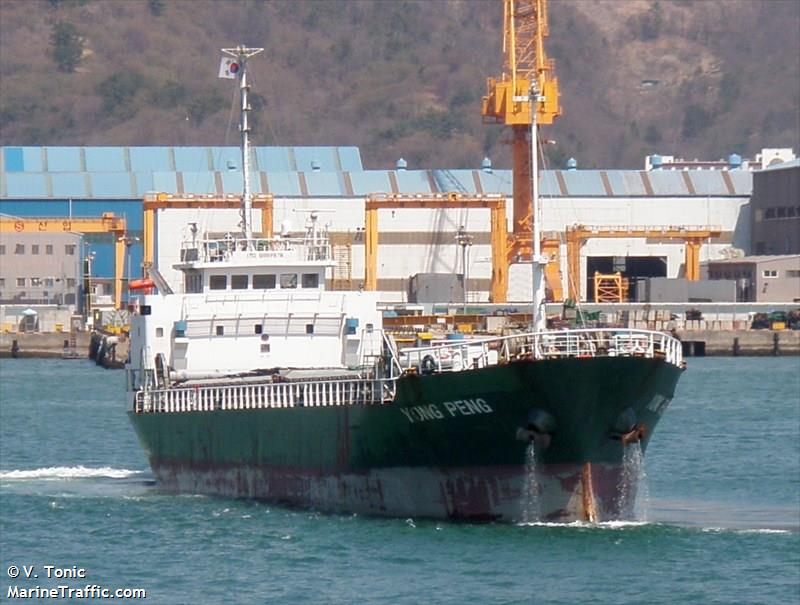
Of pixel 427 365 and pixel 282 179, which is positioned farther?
pixel 282 179

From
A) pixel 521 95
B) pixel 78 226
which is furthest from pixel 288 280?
pixel 78 226

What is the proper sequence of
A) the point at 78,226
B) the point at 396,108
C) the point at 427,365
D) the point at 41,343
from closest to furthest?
1. the point at 427,365
2. the point at 41,343
3. the point at 78,226
4. the point at 396,108

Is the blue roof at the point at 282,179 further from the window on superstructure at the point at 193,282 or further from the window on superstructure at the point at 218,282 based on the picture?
the window on superstructure at the point at 218,282

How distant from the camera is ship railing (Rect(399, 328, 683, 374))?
28.3 m

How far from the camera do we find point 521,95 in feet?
280

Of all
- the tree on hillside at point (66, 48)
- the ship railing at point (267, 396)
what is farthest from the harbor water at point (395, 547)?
the tree on hillside at point (66, 48)

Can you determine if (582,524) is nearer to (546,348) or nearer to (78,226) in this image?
(546,348)

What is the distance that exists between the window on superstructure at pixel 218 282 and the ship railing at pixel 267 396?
2.48 meters

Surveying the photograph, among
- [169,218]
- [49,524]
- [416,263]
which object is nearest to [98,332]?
[169,218]

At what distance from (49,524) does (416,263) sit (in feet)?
211

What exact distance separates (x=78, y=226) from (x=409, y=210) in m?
16.2

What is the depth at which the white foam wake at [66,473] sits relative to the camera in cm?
3800

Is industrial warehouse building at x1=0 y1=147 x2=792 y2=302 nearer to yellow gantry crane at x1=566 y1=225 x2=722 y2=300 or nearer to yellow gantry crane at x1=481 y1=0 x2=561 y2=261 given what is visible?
yellow gantry crane at x1=566 y1=225 x2=722 y2=300

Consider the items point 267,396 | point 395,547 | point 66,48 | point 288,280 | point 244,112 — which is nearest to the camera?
point 395,547
